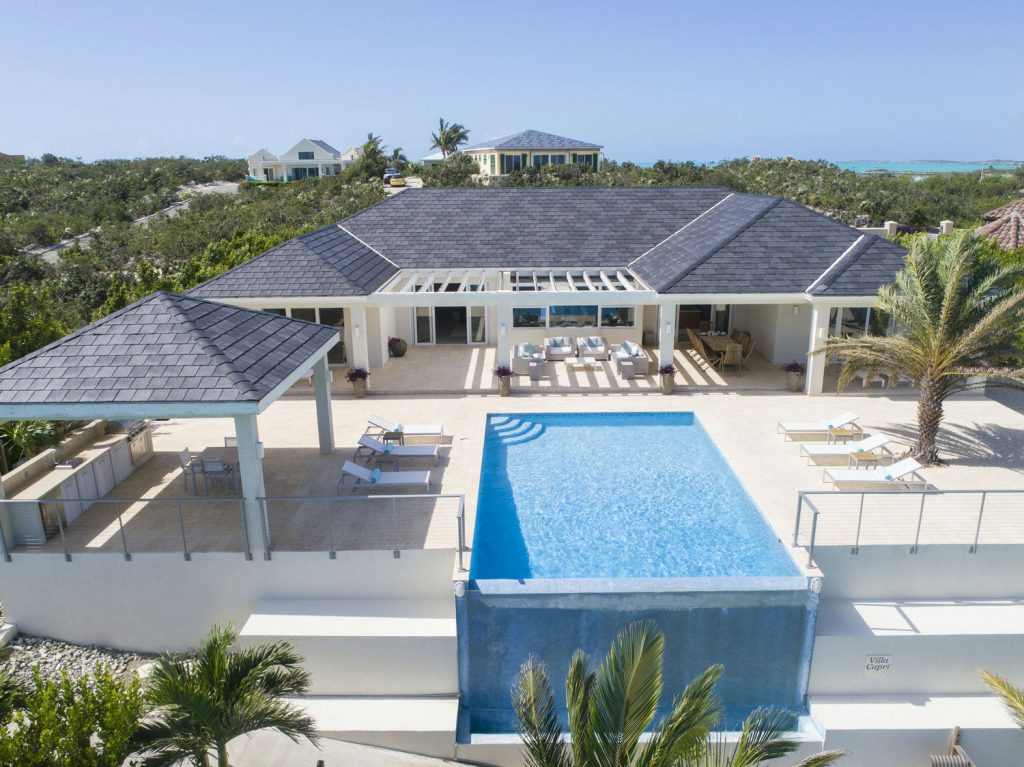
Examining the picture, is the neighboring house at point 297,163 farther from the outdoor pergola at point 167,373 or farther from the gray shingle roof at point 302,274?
the outdoor pergola at point 167,373

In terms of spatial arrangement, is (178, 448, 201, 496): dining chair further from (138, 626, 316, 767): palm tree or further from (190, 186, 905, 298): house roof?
(190, 186, 905, 298): house roof

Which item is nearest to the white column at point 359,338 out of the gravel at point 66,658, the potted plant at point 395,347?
the potted plant at point 395,347

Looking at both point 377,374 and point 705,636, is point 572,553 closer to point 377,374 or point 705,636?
point 705,636

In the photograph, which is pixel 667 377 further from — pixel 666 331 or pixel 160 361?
pixel 160 361

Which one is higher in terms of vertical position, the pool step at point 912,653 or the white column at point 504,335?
the white column at point 504,335

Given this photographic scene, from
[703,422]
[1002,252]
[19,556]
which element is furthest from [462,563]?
[1002,252]

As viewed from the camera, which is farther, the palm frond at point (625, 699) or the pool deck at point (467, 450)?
the pool deck at point (467, 450)
